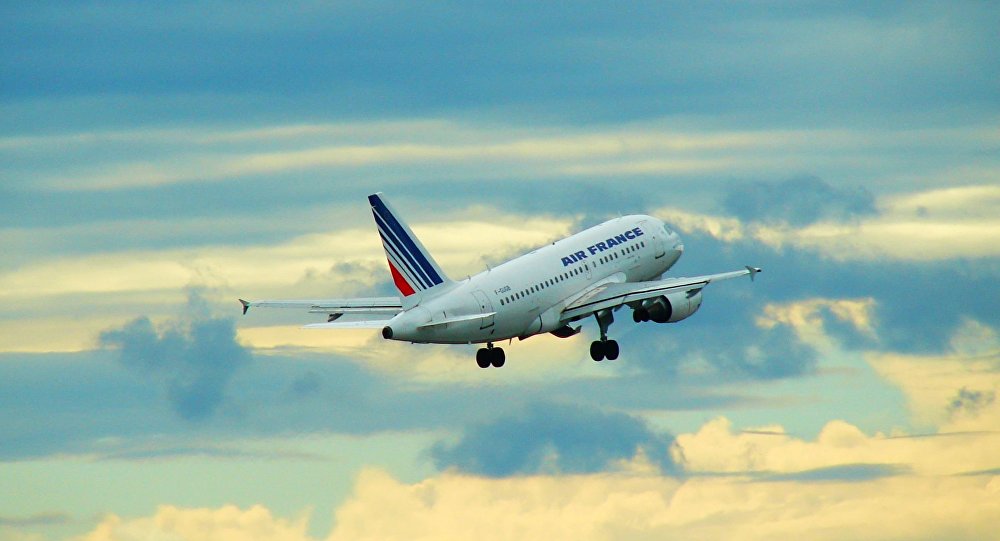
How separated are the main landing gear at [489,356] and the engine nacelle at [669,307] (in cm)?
930

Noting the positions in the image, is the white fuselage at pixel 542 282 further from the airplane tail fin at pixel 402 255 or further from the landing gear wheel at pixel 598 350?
the landing gear wheel at pixel 598 350

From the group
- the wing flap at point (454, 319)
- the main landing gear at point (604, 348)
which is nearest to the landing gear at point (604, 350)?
the main landing gear at point (604, 348)

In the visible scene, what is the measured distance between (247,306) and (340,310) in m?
5.89

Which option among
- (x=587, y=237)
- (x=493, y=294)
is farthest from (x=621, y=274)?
(x=493, y=294)

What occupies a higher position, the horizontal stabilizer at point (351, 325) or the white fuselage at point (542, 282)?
the white fuselage at point (542, 282)

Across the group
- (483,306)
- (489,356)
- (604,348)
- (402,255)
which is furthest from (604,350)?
(402,255)

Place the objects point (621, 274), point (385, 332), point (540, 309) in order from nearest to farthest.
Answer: point (385, 332) < point (540, 309) < point (621, 274)

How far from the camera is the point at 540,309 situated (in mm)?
104312

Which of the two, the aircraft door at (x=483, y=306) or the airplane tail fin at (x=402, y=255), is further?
the aircraft door at (x=483, y=306)

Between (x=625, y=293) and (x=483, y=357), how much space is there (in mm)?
9089

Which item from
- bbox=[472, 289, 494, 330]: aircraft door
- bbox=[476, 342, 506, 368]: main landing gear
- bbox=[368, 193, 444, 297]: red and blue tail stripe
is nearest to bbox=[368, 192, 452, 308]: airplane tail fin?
bbox=[368, 193, 444, 297]: red and blue tail stripe

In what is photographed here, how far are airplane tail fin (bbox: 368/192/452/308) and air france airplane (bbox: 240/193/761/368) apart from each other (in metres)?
0.05

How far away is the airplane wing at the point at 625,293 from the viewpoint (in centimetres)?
10675

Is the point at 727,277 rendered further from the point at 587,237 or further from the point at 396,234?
the point at 396,234
